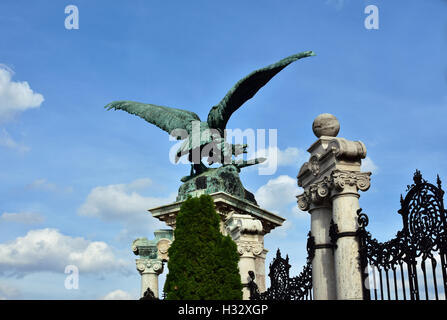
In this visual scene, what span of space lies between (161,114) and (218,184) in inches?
202

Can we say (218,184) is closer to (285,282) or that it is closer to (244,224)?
(244,224)

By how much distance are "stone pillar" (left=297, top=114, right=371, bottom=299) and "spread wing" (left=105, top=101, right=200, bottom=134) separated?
12.4m

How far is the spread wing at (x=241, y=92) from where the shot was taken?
19312 mm

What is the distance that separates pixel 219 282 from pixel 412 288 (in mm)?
3969

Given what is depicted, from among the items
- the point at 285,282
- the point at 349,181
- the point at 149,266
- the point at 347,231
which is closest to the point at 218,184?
the point at 149,266

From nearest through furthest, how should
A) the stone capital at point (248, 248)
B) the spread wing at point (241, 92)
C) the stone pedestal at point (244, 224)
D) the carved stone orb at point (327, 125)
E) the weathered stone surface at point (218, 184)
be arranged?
1. the carved stone orb at point (327, 125)
2. the stone capital at point (248, 248)
3. the stone pedestal at point (244, 224)
4. the spread wing at point (241, 92)
5. the weathered stone surface at point (218, 184)

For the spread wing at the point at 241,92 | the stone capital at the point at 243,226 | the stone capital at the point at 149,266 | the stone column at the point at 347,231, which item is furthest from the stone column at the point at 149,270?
the stone column at the point at 347,231

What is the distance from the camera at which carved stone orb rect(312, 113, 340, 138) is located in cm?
1072

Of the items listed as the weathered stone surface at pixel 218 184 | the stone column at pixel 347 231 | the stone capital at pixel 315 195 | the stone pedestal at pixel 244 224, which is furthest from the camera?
the weathered stone surface at pixel 218 184

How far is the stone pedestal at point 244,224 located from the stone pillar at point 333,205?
383cm

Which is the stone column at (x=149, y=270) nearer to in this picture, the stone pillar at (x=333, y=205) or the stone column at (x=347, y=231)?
the stone pillar at (x=333, y=205)

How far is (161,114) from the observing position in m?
24.0
